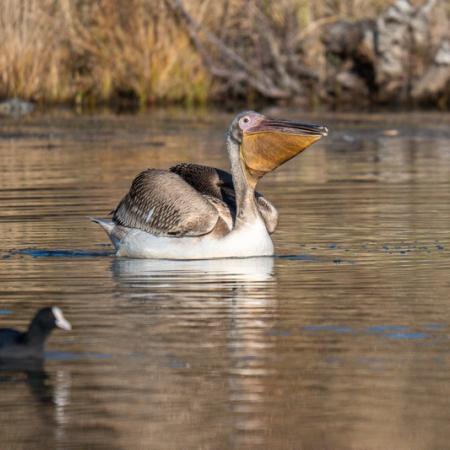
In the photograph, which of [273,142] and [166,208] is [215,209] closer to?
[166,208]

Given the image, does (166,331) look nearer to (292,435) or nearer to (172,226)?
(292,435)

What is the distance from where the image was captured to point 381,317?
873 cm

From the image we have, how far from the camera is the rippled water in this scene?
6410mm

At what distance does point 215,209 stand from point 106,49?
19166 mm

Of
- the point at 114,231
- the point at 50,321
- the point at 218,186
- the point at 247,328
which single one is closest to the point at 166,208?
the point at 114,231

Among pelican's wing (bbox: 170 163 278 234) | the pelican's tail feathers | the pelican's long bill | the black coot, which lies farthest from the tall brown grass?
the black coot

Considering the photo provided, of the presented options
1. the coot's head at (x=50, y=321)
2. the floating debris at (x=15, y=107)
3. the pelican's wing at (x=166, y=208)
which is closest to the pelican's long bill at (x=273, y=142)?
the pelican's wing at (x=166, y=208)

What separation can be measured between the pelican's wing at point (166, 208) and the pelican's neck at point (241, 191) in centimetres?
20

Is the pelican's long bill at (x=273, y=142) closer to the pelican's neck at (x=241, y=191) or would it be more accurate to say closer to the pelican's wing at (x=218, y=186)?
the pelican's neck at (x=241, y=191)

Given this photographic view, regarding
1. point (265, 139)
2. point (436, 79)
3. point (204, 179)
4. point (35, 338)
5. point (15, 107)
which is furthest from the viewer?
point (436, 79)

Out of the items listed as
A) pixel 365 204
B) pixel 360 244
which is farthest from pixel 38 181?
pixel 360 244

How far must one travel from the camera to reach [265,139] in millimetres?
11508

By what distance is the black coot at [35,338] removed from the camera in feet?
24.8

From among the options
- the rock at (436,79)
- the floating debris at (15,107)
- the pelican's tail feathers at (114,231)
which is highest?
the pelican's tail feathers at (114,231)
